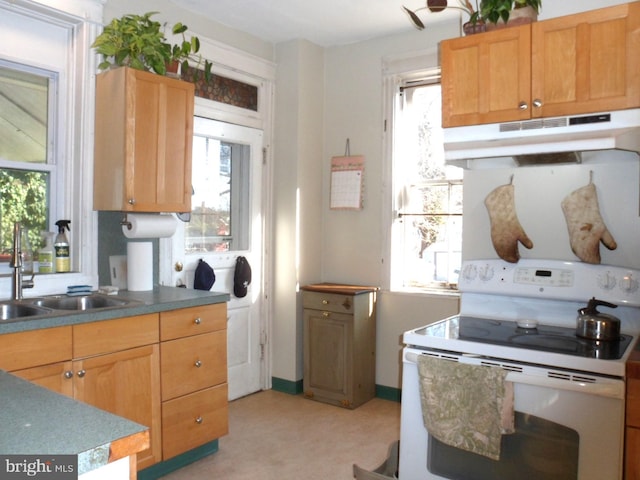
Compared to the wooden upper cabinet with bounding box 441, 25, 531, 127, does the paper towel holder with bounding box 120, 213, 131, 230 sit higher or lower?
lower

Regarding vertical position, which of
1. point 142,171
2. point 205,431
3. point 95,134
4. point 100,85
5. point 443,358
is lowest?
point 205,431

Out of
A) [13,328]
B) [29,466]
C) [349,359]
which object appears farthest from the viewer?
[349,359]

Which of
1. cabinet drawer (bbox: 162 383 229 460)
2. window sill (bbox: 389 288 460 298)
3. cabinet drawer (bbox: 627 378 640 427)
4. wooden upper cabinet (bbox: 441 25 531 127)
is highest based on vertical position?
wooden upper cabinet (bbox: 441 25 531 127)

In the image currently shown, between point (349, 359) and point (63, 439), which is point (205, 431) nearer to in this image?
point (349, 359)

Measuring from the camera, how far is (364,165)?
155 inches

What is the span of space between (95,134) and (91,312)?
1.11 metres

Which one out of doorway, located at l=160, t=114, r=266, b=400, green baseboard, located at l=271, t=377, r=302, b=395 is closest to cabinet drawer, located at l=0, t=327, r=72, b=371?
doorway, located at l=160, t=114, r=266, b=400

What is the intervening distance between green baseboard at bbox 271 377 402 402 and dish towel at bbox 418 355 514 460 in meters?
1.85

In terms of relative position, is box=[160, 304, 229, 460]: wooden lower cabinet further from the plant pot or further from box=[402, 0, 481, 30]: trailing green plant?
the plant pot

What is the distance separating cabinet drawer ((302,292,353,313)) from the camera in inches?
142

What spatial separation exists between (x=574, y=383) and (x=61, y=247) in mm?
2423

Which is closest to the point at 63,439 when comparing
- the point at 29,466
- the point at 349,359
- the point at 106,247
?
the point at 29,466

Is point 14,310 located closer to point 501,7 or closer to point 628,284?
point 501,7

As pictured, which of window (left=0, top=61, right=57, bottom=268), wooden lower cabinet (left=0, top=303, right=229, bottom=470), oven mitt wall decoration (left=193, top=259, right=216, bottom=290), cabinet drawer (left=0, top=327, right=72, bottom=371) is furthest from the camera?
oven mitt wall decoration (left=193, top=259, right=216, bottom=290)
